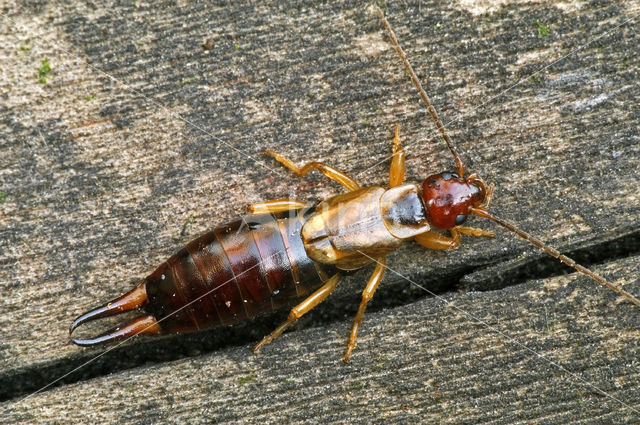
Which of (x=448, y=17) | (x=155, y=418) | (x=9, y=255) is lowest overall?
(x=155, y=418)

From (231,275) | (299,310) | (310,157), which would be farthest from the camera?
(310,157)

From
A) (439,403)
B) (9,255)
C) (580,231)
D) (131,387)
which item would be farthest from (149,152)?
(580,231)

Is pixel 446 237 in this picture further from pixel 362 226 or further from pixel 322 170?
pixel 322 170

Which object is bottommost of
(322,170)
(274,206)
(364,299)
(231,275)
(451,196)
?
(364,299)

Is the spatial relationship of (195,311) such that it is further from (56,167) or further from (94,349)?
(56,167)

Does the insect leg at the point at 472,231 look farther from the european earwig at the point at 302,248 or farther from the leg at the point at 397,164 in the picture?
the leg at the point at 397,164

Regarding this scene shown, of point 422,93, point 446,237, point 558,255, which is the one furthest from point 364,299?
point 422,93

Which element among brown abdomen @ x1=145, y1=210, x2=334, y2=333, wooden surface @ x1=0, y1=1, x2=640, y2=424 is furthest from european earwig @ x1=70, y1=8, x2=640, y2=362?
wooden surface @ x1=0, y1=1, x2=640, y2=424

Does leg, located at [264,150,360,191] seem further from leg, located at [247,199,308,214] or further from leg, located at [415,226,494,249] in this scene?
leg, located at [415,226,494,249]
